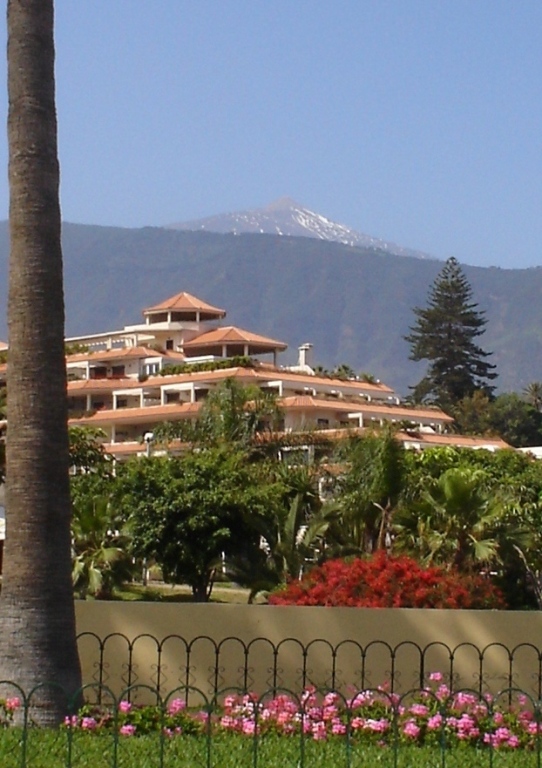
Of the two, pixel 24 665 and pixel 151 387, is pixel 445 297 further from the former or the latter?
pixel 24 665

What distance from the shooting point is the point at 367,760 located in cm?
877

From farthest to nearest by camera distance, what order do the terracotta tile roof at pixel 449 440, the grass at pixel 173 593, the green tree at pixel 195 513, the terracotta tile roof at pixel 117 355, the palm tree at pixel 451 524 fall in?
the terracotta tile roof at pixel 117 355
the terracotta tile roof at pixel 449 440
the grass at pixel 173 593
the green tree at pixel 195 513
the palm tree at pixel 451 524

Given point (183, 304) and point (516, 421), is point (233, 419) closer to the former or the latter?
point (516, 421)

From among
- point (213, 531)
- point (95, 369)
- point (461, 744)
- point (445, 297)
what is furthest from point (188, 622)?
point (445, 297)

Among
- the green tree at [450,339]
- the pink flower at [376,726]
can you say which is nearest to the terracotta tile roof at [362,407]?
the green tree at [450,339]

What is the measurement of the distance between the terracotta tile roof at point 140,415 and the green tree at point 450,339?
2679cm

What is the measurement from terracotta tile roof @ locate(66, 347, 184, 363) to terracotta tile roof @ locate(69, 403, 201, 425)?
10182mm

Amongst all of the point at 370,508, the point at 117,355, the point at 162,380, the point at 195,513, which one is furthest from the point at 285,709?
the point at 117,355

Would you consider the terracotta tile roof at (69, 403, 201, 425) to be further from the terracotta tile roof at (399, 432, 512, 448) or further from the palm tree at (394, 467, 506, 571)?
the palm tree at (394, 467, 506, 571)

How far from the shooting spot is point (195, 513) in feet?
120

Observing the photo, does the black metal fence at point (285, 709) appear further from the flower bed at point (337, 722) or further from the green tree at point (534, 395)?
the green tree at point (534, 395)

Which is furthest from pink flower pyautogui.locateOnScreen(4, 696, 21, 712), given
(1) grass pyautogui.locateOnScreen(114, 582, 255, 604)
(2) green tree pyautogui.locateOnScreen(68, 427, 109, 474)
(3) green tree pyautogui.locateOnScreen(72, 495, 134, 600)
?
(2) green tree pyautogui.locateOnScreen(68, 427, 109, 474)

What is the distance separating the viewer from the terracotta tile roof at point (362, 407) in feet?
236

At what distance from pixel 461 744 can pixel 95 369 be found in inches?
3176
